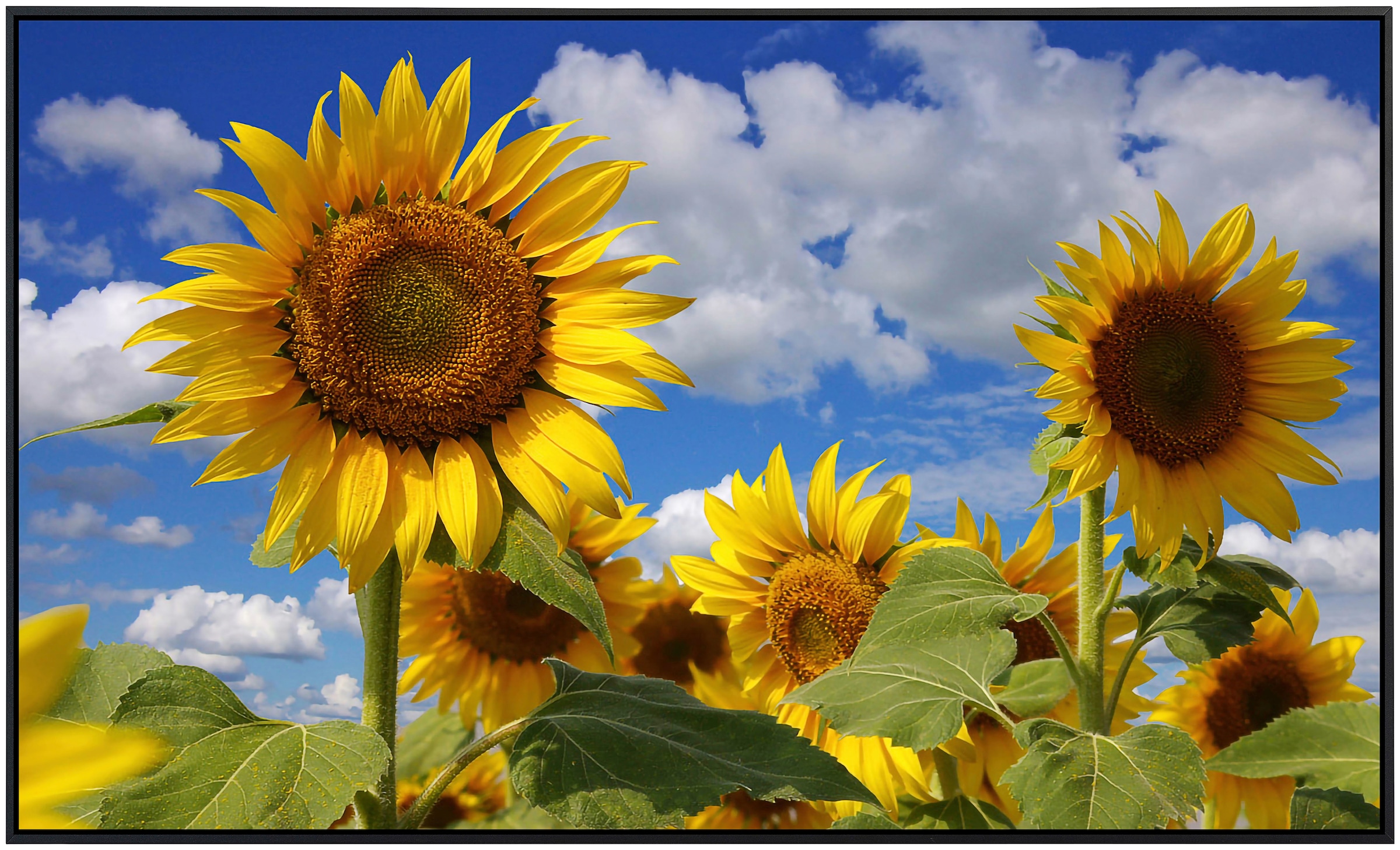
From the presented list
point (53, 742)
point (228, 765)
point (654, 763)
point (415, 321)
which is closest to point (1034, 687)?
point (654, 763)

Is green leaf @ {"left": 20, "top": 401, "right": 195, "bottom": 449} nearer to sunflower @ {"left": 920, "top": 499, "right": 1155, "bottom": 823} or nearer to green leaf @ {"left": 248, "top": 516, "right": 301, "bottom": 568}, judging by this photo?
green leaf @ {"left": 248, "top": 516, "right": 301, "bottom": 568}

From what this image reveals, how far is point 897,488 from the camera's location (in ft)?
8.57

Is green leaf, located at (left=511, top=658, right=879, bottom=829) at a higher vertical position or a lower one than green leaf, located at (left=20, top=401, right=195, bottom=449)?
lower

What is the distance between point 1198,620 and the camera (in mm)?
2352

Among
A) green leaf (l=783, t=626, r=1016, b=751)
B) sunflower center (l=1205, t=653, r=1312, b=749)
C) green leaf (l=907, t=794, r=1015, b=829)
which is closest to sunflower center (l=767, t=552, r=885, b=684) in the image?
green leaf (l=783, t=626, r=1016, b=751)

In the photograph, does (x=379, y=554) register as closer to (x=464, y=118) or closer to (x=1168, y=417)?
(x=464, y=118)

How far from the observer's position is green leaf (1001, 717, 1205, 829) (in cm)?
179

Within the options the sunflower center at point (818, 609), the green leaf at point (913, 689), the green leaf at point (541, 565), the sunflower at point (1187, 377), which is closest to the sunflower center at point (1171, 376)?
the sunflower at point (1187, 377)

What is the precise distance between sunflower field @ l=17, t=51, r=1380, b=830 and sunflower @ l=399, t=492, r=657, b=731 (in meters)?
0.40

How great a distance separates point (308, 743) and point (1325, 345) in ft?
7.57

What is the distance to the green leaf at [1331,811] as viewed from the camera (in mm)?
2174

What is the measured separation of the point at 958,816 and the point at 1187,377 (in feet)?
3.83

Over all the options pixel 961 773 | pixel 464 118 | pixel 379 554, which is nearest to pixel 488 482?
pixel 379 554

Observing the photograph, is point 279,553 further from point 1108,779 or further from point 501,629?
point 1108,779
